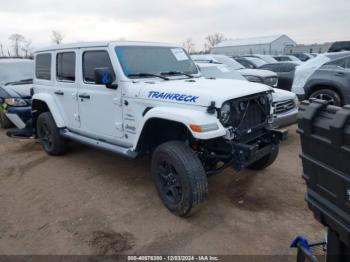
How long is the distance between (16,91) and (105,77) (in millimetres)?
4366

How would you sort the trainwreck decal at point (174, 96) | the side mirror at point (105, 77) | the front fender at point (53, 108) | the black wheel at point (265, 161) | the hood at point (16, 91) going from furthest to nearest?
the hood at point (16, 91)
the front fender at point (53, 108)
the black wheel at point (265, 161)
the side mirror at point (105, 77)
the trainwreck decal at point (174, 96)

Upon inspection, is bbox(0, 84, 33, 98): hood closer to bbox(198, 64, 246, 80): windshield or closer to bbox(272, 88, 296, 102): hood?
bbox(198, 64, 246, 80): windshield

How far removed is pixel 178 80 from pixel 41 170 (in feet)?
8.96

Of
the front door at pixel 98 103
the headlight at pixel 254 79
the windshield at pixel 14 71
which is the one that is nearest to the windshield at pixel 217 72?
the headlight at pixel 254 79

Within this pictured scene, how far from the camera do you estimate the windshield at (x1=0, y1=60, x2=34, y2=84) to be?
8337 mm

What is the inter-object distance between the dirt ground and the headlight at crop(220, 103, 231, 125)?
3.56 ft

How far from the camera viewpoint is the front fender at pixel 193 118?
3.22 m

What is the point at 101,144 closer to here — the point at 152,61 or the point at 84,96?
the point at 84,96

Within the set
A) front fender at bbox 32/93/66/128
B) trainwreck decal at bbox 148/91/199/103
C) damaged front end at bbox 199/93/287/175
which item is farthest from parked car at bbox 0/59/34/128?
damaged front end at bbox 199/93/287/175

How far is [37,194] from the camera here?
439 cm

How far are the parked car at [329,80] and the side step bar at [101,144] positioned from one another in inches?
209

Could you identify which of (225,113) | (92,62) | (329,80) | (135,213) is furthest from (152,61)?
(329,80)

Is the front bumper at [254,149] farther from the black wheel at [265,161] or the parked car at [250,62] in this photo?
the parked car at [250,62]

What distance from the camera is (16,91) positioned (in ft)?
24.5
